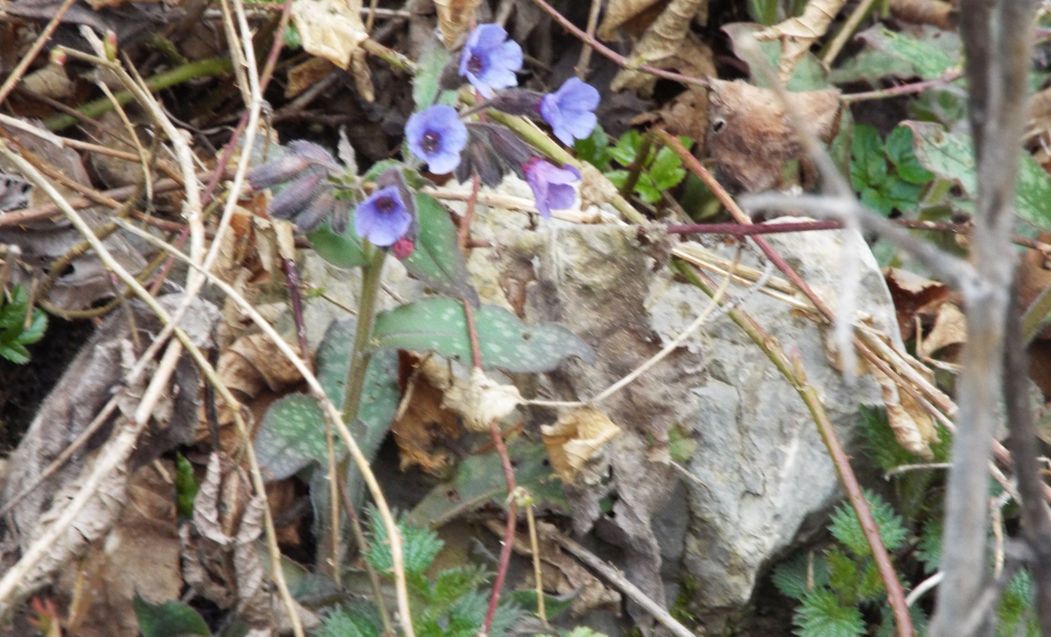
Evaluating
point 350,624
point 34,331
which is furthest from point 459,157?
point 34,331

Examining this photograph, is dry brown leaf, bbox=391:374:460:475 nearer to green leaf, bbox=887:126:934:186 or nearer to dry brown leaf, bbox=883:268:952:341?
dry brown leaf, bbox=883:268:952:341

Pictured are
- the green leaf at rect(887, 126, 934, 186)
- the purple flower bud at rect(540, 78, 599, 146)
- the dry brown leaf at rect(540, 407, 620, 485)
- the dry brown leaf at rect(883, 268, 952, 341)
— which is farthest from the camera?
the green leaf at rect(887, 126, 934, 186)

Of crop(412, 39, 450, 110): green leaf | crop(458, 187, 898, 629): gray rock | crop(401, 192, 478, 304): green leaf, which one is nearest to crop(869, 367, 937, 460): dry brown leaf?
crop(458, 187, 898, 629): gray rock

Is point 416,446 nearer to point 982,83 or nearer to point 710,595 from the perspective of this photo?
point 710,595

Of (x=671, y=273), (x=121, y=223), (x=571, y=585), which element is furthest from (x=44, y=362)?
(x=671, y=273)

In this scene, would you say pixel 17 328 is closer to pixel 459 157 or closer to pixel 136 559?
pixel 136 559

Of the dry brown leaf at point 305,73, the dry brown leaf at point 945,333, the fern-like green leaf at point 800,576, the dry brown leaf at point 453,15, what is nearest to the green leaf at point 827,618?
the fern-like green leaf at point 800,576
